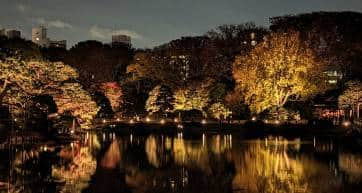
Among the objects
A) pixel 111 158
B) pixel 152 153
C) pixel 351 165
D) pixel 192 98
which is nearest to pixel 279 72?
pixel 192 98

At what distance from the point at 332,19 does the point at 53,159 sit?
109ft

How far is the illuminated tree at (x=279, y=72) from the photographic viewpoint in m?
38.8

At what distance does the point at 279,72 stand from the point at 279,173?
2267cm

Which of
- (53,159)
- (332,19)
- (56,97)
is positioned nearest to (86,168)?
(53,159)

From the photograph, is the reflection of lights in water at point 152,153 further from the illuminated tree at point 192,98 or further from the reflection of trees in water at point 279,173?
the illuminated tree at point 192,98

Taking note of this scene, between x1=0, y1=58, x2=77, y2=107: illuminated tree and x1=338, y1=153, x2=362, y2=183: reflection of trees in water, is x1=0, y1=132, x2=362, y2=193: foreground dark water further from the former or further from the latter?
x1=0, y1=58, x2=77, y2=107: illuminated tree

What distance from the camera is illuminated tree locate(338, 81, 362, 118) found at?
36219 mm

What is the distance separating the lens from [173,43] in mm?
52719

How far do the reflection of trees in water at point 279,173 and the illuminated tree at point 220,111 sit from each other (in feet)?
62.4

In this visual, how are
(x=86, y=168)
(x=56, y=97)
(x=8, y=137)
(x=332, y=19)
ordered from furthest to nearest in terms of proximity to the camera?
(x=332, y=19)
(x=56, y=97)
(x=8, y=137)
(x=86, y=168)

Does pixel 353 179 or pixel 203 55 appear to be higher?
pixel 203 55

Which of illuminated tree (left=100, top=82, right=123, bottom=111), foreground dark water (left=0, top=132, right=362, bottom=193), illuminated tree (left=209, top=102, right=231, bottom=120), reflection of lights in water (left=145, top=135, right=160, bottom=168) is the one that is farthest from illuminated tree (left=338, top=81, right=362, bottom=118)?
illuminated tree (left=100, top=82, right=123, bottom=111)

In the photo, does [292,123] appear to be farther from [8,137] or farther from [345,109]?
[8,137]

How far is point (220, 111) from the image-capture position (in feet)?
145
